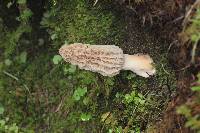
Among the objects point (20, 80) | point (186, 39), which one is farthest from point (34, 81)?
point (186, 39)

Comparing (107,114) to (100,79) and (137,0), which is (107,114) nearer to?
(100,79)

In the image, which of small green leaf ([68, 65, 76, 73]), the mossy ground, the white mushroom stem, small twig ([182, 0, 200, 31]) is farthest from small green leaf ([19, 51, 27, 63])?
small twig ([182, 0, 200, 31])

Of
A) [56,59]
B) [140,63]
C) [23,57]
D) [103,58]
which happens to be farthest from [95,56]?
[23,57]

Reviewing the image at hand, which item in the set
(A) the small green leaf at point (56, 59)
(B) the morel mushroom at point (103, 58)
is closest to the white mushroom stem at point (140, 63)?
(B) the morel mushroom at point (103, 58)

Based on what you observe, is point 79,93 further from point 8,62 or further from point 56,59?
point 8,62

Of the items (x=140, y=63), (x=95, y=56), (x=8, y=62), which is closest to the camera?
(x=95, y=56)

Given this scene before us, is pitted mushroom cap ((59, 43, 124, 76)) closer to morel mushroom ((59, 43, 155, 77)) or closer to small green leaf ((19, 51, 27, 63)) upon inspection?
morel mushroom ((59, 43, 155, 77))
